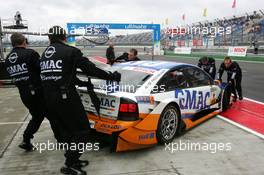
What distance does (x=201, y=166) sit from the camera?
405 centimetres

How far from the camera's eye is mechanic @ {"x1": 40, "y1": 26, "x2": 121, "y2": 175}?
3543 millimetres

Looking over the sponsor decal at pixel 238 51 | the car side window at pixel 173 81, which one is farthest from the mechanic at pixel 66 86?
the sponsor decal at pixel 238 51

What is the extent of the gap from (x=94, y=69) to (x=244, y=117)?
14.1 ft

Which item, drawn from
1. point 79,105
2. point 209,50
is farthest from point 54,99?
point 209,50

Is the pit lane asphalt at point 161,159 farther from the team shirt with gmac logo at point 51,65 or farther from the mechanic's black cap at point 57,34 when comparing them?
the mechanic's black cap at point 57,34

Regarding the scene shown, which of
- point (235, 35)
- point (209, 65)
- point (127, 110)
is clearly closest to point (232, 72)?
point (209, 65)

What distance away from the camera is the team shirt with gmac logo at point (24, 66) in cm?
437

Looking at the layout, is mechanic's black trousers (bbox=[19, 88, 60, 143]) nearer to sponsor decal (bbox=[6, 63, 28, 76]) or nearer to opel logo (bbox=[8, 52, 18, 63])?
sponsor decal (bbox=[6, 63, 28, 76])

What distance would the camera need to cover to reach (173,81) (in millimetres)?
5266

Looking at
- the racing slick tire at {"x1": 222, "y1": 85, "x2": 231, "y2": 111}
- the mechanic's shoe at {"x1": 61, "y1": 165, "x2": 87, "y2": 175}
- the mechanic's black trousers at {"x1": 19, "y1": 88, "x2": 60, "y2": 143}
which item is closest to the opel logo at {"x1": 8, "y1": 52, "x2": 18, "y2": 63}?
the mechanic's black trousers at {"x1": 19, "y1": 88, "x2": 60, "y2": 143}

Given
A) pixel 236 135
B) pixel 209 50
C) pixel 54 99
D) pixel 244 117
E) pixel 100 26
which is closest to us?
pixel 54 99

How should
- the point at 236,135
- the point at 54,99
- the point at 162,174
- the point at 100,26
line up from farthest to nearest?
the point at 100,26 < the point at 236,135 < the point at 162,174 < the point at 54,99

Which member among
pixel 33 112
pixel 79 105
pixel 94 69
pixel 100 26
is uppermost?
pixel 100 26

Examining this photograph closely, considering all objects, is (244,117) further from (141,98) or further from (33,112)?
(33,112)
